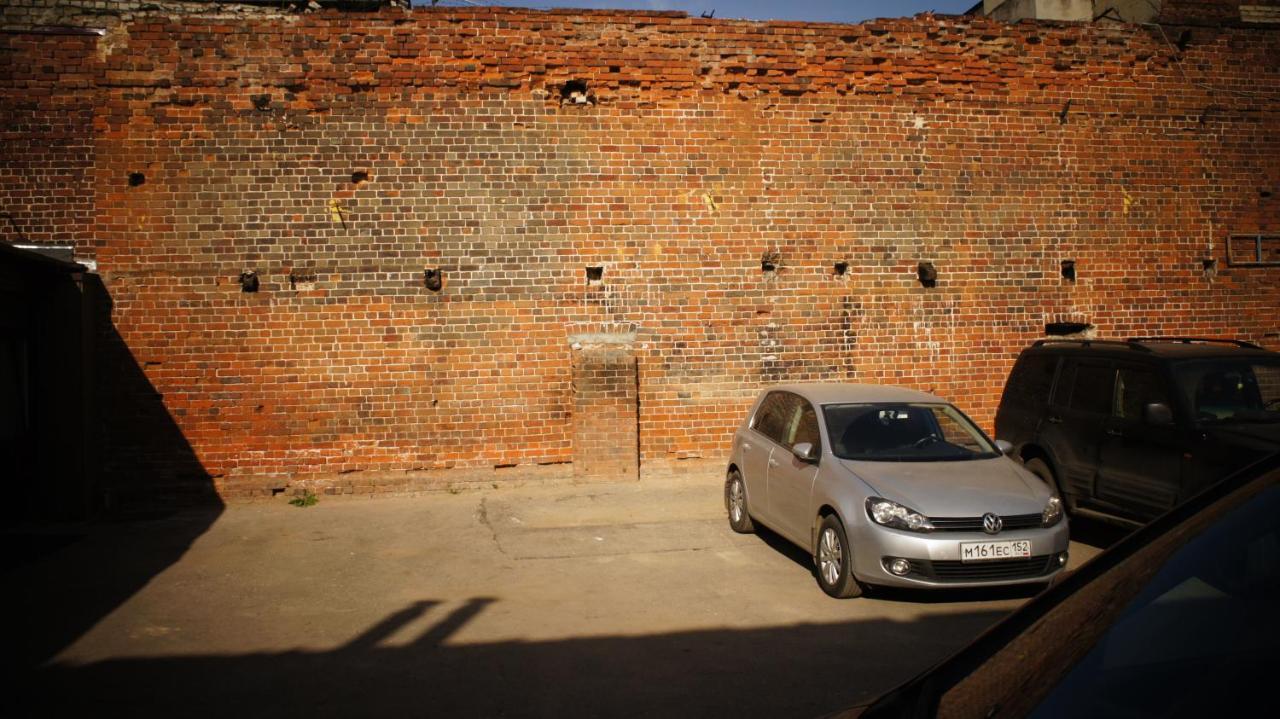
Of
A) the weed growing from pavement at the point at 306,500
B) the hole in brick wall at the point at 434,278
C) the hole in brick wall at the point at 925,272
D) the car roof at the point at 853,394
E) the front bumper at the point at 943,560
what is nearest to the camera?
the front bumper at the point at 943,560

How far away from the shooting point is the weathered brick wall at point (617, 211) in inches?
437

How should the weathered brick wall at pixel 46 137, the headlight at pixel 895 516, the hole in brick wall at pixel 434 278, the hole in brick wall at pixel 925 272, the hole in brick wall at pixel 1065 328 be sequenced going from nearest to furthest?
the headlight at pixel 895 516
the weathered brick wall at pixel 46 137
the hole in brick wall at pixel 434 278
the hole in brick wall at pixel 925 272
the hole in brick wall at pixel 1065 328

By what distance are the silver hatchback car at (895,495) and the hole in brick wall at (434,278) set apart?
4.68 metres

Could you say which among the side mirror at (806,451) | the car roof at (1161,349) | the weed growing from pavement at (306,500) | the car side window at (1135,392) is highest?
the car roof at (1161,349)

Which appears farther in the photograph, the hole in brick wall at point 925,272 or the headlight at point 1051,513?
the hole in brick wall at point 925,272

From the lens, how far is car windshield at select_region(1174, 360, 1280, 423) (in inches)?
300

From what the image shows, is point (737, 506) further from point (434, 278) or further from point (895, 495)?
point (434, 278)

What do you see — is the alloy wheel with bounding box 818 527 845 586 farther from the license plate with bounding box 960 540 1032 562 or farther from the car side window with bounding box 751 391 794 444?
the car side window with bounding box 751 391 794 444

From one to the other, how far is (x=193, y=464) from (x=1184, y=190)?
13.6 m

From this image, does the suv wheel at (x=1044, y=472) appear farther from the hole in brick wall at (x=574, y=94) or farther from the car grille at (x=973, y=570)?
the hole in brick wall at (x=574, y=94)

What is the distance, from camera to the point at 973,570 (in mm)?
6582

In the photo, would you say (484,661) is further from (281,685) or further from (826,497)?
(826,497)

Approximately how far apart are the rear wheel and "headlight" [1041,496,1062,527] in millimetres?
2998

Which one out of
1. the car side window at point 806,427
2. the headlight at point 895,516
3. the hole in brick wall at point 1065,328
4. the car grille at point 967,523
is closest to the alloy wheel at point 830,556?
the headlight at point 895,516
